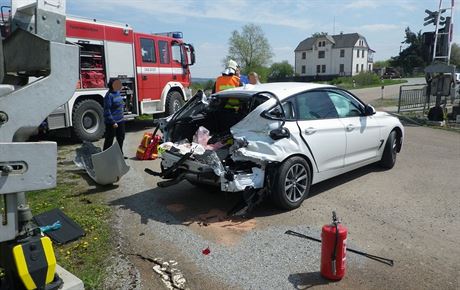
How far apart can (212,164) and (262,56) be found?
253 ft

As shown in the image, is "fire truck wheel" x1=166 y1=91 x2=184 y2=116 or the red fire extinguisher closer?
the red fire extinguisher

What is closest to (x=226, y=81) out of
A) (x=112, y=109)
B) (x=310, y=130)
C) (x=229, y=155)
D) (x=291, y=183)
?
(x=112, y=109)

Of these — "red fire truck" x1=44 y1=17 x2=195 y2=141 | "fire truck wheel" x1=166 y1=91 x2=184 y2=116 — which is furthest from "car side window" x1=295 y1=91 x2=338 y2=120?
"fire truck wheel" x1=166 y1=91 x2=184 y2=116

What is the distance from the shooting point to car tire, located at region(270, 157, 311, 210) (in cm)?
490

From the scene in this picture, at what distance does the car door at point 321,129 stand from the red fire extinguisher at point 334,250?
195cm

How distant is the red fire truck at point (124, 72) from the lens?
9922 mm

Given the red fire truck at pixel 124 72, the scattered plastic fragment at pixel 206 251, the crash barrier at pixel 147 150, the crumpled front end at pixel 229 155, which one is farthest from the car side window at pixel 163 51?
the scattered plastic fragment at pixel 206 251

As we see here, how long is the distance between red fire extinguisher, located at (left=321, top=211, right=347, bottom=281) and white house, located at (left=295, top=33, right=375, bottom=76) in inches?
3320

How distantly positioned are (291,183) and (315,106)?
1243 mm

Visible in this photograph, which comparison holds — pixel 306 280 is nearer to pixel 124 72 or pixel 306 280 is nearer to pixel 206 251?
pixel 206 251

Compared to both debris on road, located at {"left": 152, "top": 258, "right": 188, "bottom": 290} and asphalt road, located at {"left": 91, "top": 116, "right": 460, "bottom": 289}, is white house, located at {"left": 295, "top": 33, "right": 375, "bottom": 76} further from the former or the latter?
debris on road, located at {"left": 152, "top": 258, "right": 188, "bottom": 290}

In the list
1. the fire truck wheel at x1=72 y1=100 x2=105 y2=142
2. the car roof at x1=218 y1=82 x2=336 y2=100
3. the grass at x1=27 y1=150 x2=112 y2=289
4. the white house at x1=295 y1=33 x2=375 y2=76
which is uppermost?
the white house at x1=295 y1=33 x2=375 y2=76

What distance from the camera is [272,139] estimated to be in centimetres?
489

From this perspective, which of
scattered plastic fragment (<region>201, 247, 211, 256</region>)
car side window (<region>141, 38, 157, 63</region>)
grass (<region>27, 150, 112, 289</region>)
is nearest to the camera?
grass (<region>27, 150, 112, 289</region>)
